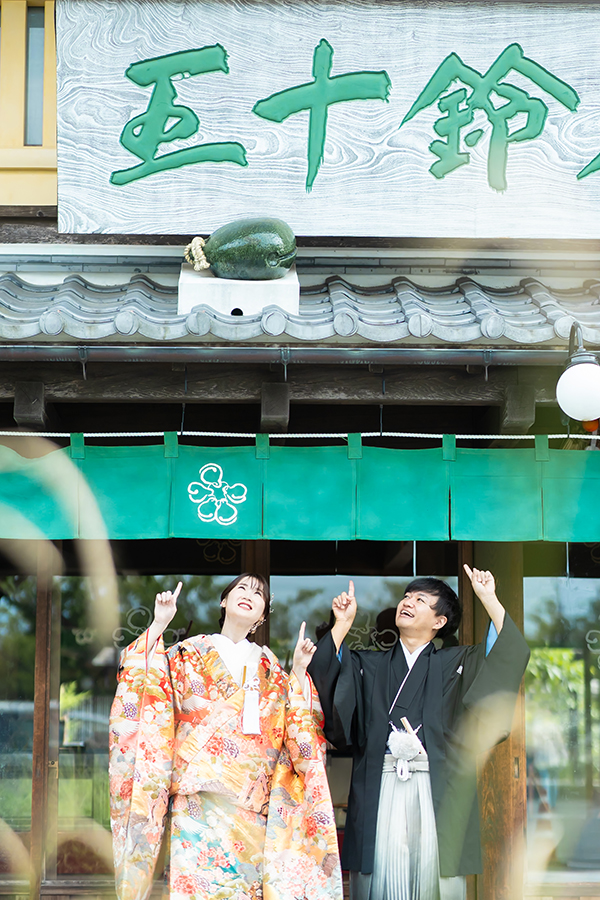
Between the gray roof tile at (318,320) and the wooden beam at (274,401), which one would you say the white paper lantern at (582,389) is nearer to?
the gray roof tile at (318,320)

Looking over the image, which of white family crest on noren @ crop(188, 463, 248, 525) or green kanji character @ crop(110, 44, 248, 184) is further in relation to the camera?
green kanji character @ crop(110, 44, 248, 184)

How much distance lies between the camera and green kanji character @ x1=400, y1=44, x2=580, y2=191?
227 inches

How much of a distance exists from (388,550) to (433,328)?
223cm

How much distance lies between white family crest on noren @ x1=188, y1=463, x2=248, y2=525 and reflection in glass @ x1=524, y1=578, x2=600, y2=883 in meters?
2.22

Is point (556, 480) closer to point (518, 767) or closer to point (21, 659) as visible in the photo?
point (518, 767)

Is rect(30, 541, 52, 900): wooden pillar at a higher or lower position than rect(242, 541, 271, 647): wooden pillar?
lower

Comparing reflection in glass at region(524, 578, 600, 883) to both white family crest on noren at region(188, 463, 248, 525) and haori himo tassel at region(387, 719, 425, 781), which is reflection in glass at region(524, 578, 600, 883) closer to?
haori himo tassel at region(387, 719, 425, 781)

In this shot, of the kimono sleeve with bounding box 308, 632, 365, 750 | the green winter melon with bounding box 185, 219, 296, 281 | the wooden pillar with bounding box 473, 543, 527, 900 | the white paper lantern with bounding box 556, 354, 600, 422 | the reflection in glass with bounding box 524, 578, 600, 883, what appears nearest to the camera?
the white paper lantern with bounding box 556, 354, 600, 422

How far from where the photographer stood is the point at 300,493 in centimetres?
510

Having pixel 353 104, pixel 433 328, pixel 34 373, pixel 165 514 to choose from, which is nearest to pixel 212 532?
pixel 165 514

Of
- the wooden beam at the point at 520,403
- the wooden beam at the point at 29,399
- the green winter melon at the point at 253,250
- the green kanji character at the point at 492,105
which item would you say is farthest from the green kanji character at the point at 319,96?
the wooden beam at the point at 29,399

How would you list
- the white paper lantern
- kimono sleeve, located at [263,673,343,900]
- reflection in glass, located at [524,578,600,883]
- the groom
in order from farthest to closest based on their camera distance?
reflection in glass, located at [524,578,600,883] → the groom → kimono sleeve, located at [263,673,343,900] → the white paper lantern

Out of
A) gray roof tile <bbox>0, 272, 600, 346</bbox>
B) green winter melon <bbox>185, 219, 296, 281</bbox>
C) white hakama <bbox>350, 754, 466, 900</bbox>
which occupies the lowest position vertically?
white hakama <bbox>350, 754, 466, 900</bbox>

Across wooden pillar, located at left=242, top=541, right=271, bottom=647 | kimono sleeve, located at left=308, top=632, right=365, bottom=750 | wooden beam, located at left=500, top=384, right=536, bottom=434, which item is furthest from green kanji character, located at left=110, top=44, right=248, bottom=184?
kimono sleeve, located at left=308, top=632, right=365, bottom=750
